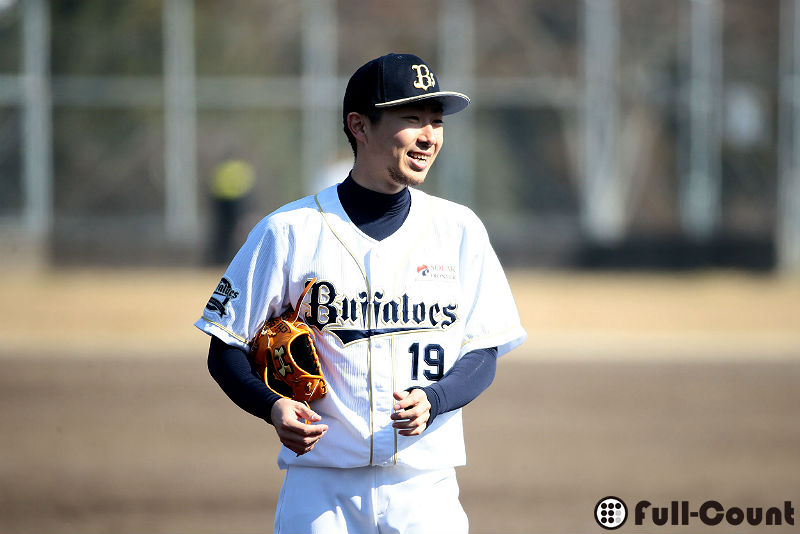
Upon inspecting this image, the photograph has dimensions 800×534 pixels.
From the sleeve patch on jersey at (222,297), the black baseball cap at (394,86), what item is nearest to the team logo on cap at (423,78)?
the black baseball cap at (394,86)

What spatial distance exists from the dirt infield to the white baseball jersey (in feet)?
10.8

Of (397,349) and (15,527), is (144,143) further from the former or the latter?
(397,349)

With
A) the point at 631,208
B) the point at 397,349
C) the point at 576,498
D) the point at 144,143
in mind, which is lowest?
the point at 576,498

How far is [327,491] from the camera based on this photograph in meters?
3.24

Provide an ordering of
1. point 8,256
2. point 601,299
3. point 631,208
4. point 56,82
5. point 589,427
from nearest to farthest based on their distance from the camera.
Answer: point 589,427 → point 601,299 → point 8,256 → point 56,82 → point 631,208

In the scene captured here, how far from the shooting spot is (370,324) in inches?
128

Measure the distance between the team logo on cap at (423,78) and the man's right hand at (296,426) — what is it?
0.98 metres

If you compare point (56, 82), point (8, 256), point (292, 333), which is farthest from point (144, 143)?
point (292, 333)

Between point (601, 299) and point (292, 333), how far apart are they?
16153 mm

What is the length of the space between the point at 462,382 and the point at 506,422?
6993mm

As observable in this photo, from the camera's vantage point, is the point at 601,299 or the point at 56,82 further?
the point at 56,82

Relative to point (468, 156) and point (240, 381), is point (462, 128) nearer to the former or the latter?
point (468, 156)

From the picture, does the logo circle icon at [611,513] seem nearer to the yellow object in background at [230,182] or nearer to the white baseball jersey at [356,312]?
the white baseball jersey at [356,312]

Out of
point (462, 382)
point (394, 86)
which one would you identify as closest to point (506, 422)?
point (462, 382)
